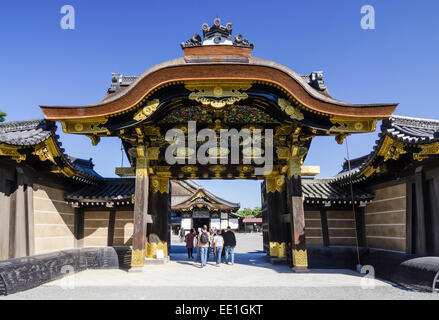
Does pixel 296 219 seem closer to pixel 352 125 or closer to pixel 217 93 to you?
pixel 352 125

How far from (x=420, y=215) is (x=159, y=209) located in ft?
29.6

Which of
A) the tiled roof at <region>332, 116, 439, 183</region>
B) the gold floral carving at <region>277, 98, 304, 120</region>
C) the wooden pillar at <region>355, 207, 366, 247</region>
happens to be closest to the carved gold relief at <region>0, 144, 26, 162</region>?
the gold floral carving at <region>277, 98, 304, 120</region>

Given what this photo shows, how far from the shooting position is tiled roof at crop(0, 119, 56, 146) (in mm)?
7426

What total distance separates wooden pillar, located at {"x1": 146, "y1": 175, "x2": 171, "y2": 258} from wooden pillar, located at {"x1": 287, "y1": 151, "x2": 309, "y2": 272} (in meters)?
5.35

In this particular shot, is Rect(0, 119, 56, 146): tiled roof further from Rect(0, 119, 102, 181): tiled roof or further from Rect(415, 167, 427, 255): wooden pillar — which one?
Rect(415, 167, 427, 255): wooden pillar

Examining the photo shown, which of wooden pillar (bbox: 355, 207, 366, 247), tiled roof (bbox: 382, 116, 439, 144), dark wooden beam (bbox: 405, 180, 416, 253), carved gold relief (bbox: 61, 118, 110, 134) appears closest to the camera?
tiled roof (bbox: 382, 116, 439, 144)

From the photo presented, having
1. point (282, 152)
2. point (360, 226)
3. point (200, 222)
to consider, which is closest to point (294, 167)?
point (282, 152)

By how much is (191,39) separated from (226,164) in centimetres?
515

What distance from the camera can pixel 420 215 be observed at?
7.57 m

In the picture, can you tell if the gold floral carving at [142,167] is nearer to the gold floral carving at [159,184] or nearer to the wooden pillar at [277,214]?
the gold floral carving at [159,184]

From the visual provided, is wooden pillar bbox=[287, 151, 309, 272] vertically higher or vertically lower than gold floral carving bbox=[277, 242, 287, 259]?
higher
